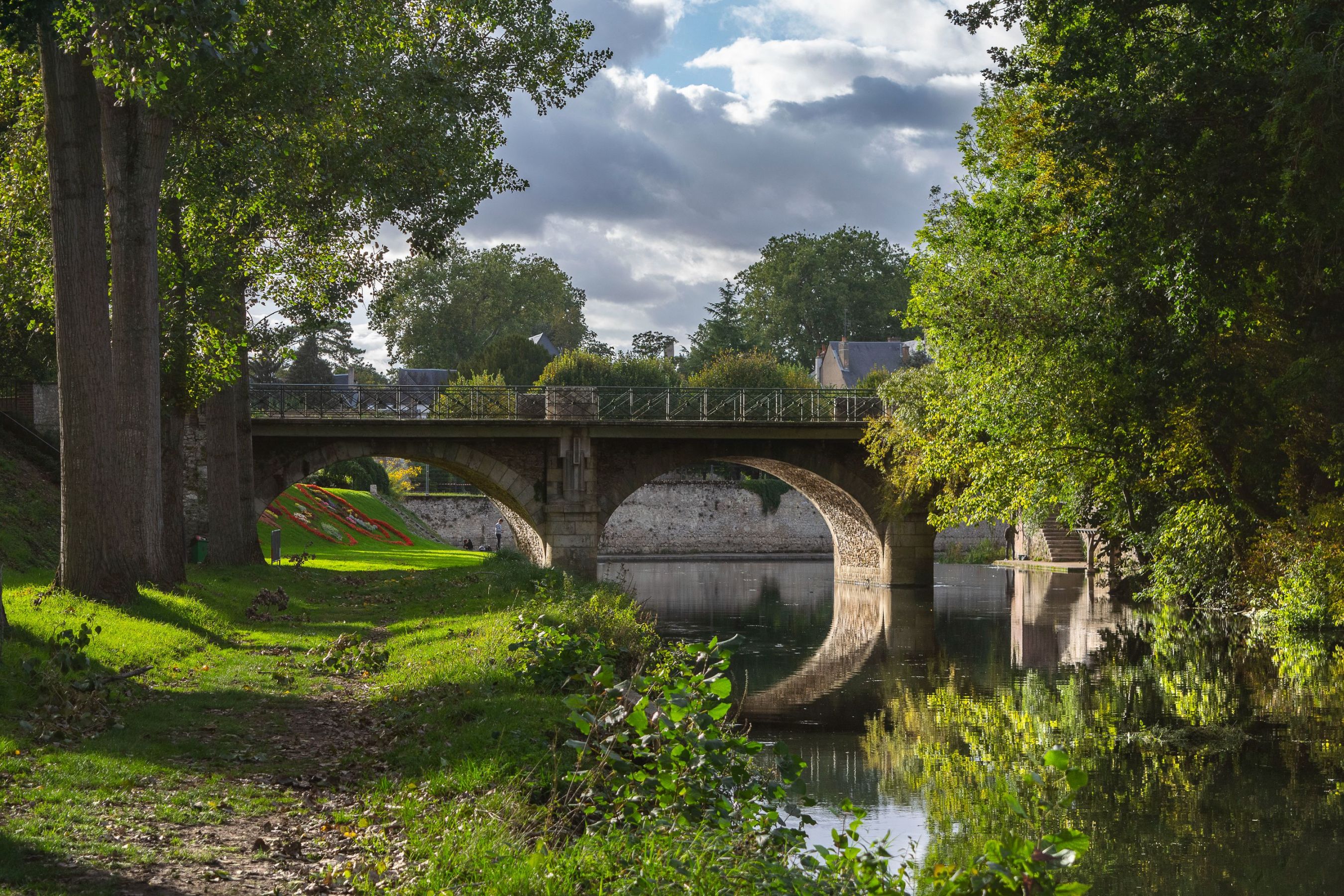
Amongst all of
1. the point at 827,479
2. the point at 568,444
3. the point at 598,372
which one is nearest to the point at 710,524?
the point at 598,372

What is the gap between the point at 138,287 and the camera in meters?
14.5

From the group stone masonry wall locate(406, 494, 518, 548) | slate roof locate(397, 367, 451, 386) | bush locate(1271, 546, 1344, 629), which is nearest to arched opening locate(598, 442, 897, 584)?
bush locate(1271, 546, 1344, 629)

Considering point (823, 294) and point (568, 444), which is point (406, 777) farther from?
point (823, 294)

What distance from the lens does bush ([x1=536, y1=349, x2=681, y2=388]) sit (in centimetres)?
5900

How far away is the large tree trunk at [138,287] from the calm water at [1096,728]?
23.7ft

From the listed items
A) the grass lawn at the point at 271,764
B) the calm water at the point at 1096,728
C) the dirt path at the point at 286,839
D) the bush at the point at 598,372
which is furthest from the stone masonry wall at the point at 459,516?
the dirt path at the point at 286,839

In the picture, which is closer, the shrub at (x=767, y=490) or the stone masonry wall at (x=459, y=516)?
the stone masonry wall at (x=459, y=516)

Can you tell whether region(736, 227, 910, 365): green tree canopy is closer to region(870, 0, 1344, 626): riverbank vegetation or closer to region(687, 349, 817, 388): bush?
region(687, 349, 817, 388): bush

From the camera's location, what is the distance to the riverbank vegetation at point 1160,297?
47.9 ft

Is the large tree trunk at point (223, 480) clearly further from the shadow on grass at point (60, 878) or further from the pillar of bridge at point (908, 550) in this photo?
the pillar of bridge at point (908, 550)

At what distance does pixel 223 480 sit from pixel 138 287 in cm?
853

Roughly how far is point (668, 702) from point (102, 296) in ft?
31.4

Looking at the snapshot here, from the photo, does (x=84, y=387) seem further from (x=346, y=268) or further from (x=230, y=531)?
(x=230, y=531)

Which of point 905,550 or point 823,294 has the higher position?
point 823,294
